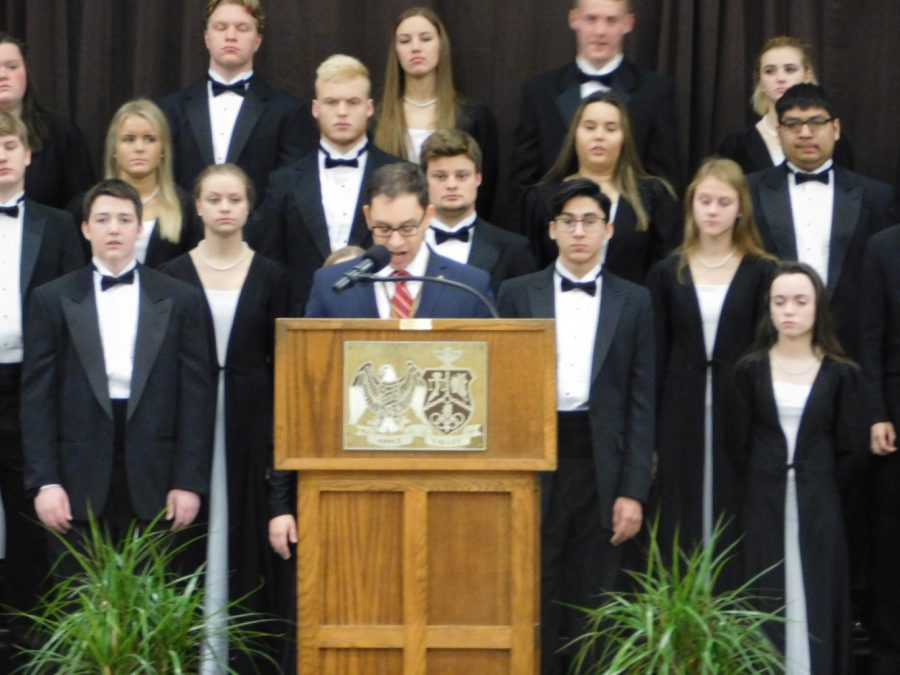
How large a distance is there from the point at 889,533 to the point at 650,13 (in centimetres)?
257

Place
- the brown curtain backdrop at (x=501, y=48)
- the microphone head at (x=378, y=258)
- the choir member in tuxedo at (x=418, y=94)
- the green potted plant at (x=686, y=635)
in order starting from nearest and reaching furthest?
1. the green potted plant at (x=686, y=635)
2. the microphone head at (x=378, y=258)
3. the choir member in tuxedo at (x=418, y=94)
4. the brown curtain backdrop at (x=501, y=48)

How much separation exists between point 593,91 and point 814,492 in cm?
201

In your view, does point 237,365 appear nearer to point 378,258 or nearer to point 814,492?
point 378,258

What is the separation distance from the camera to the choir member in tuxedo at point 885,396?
6.36 m

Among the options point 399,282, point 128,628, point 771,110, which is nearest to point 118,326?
point 399,282

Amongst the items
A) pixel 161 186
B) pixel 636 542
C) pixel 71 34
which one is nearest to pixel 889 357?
pixel 636 542

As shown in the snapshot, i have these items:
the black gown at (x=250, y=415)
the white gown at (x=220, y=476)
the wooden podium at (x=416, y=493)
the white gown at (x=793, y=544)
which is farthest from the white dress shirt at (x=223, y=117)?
the wooden podium at (x=416, y=493)

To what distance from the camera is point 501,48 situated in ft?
25.7

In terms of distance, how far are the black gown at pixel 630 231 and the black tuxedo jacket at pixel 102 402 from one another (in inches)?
59.1

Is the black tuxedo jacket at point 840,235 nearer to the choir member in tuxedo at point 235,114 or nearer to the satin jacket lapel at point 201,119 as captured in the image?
the choir member in tuxedo at point 235,114

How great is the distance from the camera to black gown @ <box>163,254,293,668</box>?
6.20 m

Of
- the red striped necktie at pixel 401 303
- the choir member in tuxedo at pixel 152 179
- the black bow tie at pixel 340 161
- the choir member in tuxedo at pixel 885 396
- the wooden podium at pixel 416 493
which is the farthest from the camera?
the black bow tie at pixel 340 161

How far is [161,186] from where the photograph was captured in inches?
261

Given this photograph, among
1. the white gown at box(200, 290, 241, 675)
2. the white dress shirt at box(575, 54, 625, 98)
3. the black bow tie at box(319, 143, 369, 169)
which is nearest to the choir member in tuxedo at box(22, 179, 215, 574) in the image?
the white gown at box(200, 290, 241, 675)
